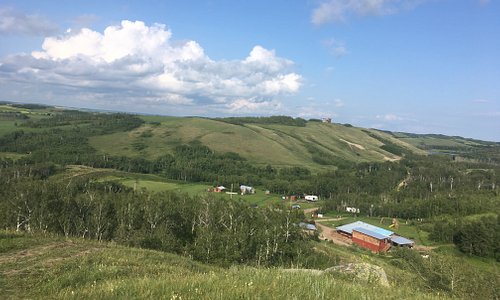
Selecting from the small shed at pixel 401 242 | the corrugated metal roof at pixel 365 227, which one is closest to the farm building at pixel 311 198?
the corrugated metal roof at pixel 365 227

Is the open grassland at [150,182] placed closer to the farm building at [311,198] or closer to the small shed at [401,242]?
the farm building at [311,198]

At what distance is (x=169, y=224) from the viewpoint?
67.2m

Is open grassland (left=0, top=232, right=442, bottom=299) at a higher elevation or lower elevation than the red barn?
higher

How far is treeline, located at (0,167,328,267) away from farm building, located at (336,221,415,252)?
1989 inches

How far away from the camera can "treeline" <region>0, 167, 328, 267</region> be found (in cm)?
5609

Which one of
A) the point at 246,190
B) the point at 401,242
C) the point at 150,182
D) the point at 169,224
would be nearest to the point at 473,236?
the point at 401,242

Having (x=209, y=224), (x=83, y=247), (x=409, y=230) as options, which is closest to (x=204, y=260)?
(x=209, y=224)

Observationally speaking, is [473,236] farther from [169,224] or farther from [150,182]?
[150,182]

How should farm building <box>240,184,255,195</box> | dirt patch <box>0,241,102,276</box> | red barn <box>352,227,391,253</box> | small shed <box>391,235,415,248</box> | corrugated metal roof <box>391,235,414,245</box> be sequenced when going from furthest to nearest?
1. farm building <box>240,184,255,195</box>
2. corrugated metal roof <box>391,235,414,245</box>
3. small shed <box>391,235,415,248</box>
4. red barn <box>352,227,391,253</box>
5. dirt patch <box>0,241,102,276</box>

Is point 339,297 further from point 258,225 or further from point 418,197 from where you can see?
point 418,197

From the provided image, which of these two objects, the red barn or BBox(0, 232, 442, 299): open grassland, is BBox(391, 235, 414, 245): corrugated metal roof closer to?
the red barn

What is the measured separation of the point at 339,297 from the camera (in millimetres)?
8312

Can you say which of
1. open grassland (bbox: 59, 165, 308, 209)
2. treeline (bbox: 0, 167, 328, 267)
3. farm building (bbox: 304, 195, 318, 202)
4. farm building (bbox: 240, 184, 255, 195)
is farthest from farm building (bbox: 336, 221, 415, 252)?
farm building (bbox: 240, 184, 255, 195)

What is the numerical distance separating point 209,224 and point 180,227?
735 cm
